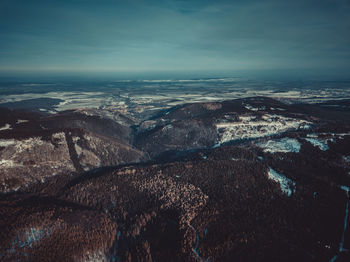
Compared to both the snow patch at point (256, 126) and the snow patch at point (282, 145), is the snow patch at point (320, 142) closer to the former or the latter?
the snow patch at point (282, 145)

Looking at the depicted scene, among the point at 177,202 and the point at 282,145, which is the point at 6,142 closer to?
the point at 177,202

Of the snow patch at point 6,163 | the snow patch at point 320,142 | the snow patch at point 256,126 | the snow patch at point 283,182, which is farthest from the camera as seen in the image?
the snow patch at point 256,126

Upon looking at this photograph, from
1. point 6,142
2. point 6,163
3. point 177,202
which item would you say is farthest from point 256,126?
point 6,142

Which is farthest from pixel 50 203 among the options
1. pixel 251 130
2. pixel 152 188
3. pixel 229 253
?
pixel 251 130

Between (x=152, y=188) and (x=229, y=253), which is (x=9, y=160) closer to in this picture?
(x=152, y=188)

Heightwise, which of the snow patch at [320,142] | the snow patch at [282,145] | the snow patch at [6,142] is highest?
the snow patch at [6,142]

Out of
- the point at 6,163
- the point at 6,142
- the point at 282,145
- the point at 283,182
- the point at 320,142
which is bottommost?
the point at 283,182

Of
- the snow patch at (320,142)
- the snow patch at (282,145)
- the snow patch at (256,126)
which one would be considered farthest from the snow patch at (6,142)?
the snow patch at (320,142)
